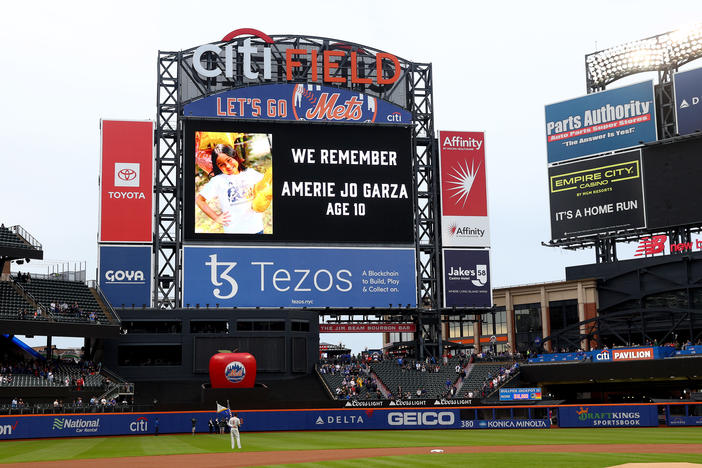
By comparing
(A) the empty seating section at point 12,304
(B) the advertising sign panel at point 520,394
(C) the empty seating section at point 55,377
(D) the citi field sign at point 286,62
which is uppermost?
(D) the citi field sign at point 286,62

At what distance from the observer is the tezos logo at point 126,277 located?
2249 inches

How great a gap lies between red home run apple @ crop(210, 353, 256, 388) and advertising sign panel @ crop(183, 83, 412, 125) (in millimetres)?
16944

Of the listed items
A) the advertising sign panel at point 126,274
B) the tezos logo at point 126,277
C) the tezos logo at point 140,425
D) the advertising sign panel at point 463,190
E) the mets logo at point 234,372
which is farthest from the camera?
the advertising sign panel at point 463,190

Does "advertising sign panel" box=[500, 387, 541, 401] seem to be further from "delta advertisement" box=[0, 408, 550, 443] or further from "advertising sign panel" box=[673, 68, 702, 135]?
"advertising sign panel" box=[673, 68, 702, 135]

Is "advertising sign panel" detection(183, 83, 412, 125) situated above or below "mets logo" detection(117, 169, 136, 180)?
above

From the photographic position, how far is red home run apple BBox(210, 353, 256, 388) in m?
53.0

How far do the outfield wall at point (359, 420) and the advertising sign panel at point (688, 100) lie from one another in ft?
90.4

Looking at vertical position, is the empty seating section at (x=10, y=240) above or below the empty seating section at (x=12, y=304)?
above

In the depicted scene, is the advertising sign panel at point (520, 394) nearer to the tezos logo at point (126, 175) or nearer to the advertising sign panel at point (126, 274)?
the advertising sign panel at point (126, 274)

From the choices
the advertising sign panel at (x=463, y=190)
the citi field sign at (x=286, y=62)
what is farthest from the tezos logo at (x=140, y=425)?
the advertising sign panel at (x=463, y=190)

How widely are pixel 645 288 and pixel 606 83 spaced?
1754cm

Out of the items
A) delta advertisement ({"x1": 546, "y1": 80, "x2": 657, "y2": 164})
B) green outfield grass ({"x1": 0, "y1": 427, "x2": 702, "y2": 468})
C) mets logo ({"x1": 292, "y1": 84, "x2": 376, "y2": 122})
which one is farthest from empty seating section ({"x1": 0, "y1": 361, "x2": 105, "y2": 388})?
delta advertisement ({"x1": 546, "y1": 80, "x2": 657, "y2": 164})

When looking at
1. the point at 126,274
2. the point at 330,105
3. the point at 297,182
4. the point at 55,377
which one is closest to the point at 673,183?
the point at 330,105

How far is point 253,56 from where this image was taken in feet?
205
